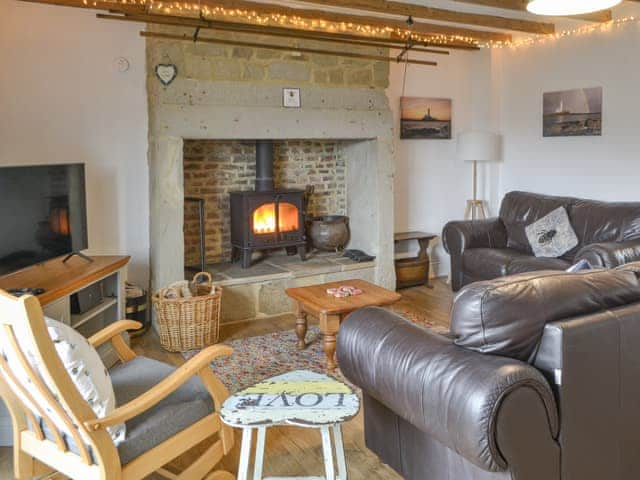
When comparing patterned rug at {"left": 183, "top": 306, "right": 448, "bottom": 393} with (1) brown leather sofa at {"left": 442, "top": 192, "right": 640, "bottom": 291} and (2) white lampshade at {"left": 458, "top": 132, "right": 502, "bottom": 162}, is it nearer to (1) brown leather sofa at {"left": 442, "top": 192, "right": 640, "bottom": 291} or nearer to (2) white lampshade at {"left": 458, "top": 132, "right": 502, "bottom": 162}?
(1) brown leather sofa at {"left": 442, "top": 192, "right": 640, "bottom": 291}

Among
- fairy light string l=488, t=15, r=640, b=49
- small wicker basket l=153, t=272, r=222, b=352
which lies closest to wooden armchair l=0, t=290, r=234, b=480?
small wicker basket l=153, t=272, r=222, b=352

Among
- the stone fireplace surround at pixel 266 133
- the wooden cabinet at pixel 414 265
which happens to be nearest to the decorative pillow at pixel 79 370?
the stone fireplace surround at pixel 266 133

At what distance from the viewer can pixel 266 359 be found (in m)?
4.04

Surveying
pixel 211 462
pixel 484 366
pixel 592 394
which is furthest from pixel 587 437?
pixel 211 462

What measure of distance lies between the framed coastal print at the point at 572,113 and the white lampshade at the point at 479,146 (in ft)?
1.63

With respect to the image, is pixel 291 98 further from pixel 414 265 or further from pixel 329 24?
pixel 414 265

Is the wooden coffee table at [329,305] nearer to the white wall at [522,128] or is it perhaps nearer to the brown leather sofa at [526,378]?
the brown leather sofa at [526,378]

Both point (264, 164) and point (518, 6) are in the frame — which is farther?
point (264, 164)

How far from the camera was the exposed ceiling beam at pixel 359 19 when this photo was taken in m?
4.55

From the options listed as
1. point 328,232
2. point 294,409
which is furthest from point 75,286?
point 328,232

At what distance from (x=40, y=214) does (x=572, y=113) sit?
15.1ft

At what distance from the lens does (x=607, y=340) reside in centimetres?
192

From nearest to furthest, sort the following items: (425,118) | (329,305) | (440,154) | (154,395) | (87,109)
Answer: (154,395), (329,305), (87,109), (425,118), (440,154)

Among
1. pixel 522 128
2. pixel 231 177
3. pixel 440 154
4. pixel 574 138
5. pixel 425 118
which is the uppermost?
pixel 425 118
